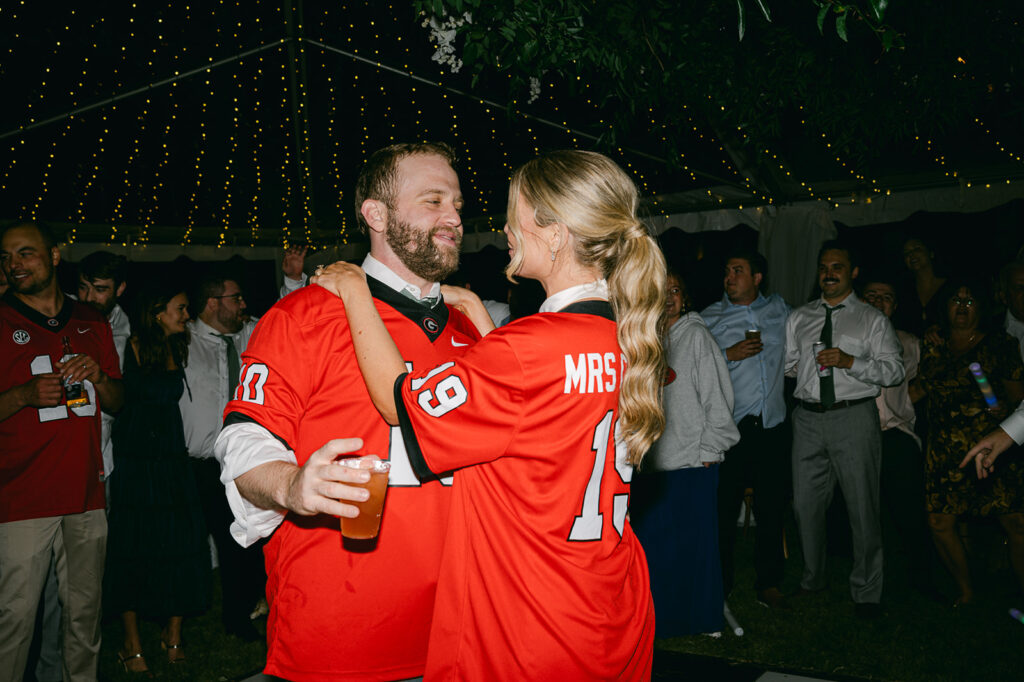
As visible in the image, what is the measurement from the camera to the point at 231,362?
14.7ft

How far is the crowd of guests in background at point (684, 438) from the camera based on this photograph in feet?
10.5

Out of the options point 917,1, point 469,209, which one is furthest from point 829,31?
point 469,209

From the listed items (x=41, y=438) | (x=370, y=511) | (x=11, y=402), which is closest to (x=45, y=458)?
(x=41, y=438)

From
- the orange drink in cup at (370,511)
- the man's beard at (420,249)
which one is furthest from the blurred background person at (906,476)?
the orange drink in cup at (370,511)

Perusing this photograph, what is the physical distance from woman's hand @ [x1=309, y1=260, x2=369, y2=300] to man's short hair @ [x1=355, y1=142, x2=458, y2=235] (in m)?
0.21

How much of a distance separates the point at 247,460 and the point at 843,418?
4.14 meters

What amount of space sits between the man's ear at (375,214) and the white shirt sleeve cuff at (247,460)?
2.22 ft

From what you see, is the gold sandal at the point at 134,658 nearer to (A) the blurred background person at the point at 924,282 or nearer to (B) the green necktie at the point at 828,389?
(B) the green necktie at the point at 828,389

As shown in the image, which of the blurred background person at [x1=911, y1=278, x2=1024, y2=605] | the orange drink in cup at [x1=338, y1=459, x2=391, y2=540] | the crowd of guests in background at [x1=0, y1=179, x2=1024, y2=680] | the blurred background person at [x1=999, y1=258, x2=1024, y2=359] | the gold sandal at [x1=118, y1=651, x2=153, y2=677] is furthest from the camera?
the blurred background person at [x1=999, y1=258, x2=1024, y2=359]

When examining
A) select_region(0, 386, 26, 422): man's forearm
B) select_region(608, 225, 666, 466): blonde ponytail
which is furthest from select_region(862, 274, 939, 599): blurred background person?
select_region(0, 386, 26, 422): man's forearm

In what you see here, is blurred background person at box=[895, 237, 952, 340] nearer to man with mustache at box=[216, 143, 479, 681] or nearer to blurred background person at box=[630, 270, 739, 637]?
blurred background person at box=[630, 270, 739, 637]

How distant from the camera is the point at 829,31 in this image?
341 centimetres

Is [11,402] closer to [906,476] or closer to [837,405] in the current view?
[837,405]

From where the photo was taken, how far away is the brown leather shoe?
4658 millimetres
